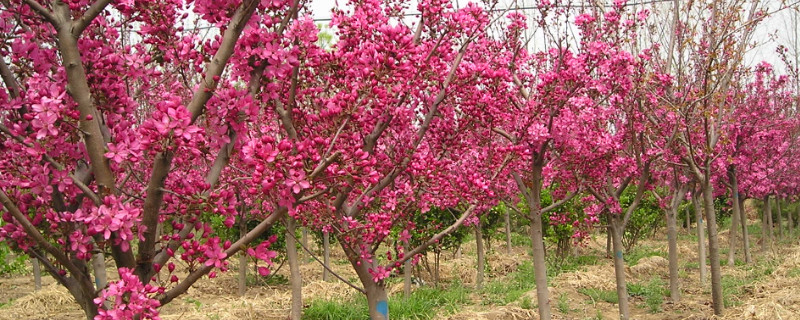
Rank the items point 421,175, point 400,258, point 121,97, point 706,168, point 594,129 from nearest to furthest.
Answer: point 121,97
point 421,175
point 400,258
point 594,129
point 706,168

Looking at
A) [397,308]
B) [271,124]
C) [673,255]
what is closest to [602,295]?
[673,255]

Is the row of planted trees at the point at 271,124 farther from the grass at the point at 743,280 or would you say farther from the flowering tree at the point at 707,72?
the grass at the point at 743,280

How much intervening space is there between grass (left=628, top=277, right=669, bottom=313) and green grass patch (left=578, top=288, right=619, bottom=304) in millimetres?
397

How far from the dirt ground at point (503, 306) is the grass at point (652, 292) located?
0.27 feet

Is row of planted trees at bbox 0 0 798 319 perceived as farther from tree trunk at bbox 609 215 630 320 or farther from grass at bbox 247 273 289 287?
grass at bbox 247 273 289 287

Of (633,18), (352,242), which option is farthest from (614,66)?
(352,242)

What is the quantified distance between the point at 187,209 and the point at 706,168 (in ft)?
20.2

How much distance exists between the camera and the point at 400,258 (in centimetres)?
392

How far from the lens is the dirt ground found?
7531 mm

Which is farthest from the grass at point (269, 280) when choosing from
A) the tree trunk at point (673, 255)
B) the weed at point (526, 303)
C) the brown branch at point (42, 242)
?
the brown branch at point (42, 242)

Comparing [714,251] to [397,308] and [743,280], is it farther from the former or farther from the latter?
[743,280]

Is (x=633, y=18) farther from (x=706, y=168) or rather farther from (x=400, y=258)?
(x=400, y=258)

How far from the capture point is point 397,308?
702 centimetres

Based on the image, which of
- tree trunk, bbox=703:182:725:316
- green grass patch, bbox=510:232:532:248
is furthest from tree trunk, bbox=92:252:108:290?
green grass patch, bbox=510:232:532:248
